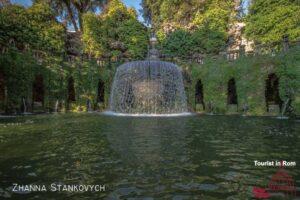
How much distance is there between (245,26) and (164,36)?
10325 mm

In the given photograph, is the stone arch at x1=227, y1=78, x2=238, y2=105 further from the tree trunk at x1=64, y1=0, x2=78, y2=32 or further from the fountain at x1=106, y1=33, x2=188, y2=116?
the tree trunk at x1=64, y1=0, x2=78, y2=32

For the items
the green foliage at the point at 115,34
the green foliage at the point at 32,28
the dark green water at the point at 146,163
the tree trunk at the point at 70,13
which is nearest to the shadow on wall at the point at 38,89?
the green foliage at the point at 32,28

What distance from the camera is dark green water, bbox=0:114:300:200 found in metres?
5.11

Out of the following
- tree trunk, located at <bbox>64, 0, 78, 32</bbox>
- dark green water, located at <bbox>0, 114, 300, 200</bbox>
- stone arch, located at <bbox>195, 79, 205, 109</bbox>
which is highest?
tree trunk, located at <bbox>64, 0, 78, 32</bbox>

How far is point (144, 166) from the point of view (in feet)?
21.7

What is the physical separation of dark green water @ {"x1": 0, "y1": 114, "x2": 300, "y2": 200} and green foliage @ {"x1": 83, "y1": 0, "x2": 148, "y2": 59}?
27041mm

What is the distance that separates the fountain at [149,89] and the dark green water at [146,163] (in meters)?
15.5

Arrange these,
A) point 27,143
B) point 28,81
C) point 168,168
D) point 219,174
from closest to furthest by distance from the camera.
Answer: point 219,174 → point 168,168 → point 27,143 → point 28,81

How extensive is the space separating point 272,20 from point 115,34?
1831cm

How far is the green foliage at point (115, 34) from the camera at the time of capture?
3678 centimetres

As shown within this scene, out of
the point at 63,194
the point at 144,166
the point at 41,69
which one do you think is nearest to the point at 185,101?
the point at 41,69

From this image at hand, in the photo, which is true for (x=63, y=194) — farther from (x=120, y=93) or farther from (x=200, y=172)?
(x=120, y=93)

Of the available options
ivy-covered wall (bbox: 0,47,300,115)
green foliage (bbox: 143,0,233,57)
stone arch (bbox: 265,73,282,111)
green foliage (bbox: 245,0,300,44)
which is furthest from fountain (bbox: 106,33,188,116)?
green foliage (bbox: 245,0,300,44)

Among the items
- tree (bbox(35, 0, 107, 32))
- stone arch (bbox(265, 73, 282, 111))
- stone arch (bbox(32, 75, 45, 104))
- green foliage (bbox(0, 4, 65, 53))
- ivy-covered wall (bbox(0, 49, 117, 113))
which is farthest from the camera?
tree (bbox(35, 0, 107, 32))
